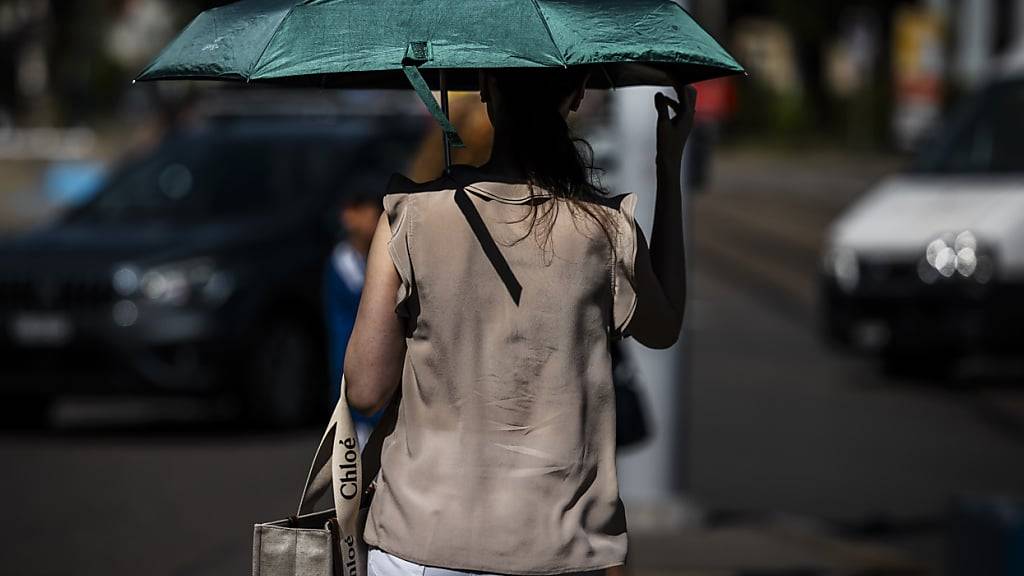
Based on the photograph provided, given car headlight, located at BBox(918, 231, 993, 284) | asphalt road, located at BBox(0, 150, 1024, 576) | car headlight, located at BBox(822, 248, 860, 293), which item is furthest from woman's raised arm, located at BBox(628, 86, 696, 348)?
car headlight, located at BBox(822, 248, 860, 293)

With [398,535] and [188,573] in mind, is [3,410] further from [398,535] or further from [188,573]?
[398,535]

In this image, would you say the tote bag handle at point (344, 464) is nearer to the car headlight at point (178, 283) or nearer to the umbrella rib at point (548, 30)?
the umbrella rib at point (548, 30)

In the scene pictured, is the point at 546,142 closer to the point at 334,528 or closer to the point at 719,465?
the point at 334,528

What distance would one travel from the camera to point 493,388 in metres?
2.81

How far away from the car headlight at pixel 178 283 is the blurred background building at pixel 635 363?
0.04 ft

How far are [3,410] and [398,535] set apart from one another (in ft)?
28.2

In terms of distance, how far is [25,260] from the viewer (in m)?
10.5

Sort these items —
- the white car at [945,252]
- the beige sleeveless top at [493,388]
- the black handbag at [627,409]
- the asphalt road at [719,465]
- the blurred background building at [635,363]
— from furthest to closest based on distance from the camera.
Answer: the white car at [945,252]
the asphalt road at [719,465]
the blurred background building at [635,363]
the black handbag at [627,409]
the beige sleeveless top at [493,388]

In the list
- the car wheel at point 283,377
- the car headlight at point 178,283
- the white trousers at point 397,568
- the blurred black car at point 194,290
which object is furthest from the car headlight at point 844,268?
the white trousers at point 397,568

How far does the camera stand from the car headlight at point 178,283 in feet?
33.6

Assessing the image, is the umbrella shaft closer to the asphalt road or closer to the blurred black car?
the asphalt road

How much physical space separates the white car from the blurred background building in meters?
0.02

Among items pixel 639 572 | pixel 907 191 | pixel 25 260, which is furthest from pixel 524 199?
pixel 907 191

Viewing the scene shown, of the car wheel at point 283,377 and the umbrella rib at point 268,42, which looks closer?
the umbrella rib at point 268,42
